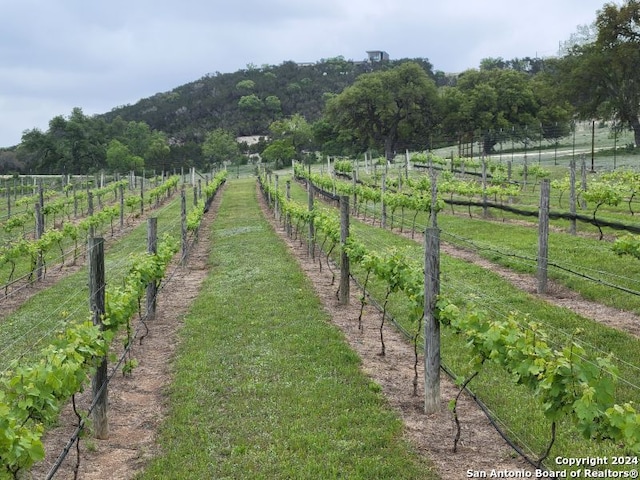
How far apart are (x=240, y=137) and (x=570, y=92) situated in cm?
9671

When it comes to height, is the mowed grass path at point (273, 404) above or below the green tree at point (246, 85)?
below

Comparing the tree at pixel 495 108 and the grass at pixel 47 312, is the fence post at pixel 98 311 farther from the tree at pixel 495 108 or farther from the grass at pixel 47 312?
the tree at pixel 495 108

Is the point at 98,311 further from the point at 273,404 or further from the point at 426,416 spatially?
the point at 426,416

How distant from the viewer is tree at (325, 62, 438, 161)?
66312mm

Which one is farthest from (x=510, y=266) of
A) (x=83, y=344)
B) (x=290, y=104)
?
(x=290, y=104)

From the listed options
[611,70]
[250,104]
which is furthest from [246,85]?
[611,70]

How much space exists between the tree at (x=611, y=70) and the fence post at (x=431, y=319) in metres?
41.2

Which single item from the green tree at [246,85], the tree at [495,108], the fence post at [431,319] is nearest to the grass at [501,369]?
the fence post at [431,319]

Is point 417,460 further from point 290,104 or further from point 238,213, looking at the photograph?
point 290,104

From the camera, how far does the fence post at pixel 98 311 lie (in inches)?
240

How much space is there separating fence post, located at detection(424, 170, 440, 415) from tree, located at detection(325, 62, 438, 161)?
60.5m

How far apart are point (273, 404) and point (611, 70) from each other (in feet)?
149

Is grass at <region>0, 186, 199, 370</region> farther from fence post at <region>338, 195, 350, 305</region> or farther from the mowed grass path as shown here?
fence post at <region>338, 195, 350, 305</region>

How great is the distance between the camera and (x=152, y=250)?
10.3 meters
